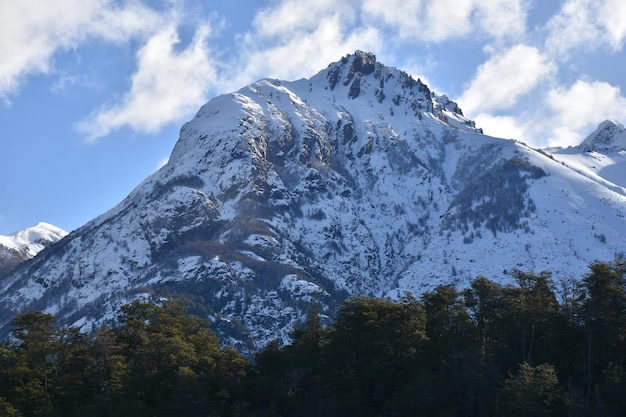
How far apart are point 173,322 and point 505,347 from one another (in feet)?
200

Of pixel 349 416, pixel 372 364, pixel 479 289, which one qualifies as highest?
pixel 479 289

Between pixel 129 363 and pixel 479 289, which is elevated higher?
pixel 479 289

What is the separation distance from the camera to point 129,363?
440 feet

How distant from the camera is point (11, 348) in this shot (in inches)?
5413

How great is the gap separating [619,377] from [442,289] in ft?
136

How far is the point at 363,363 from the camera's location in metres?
130

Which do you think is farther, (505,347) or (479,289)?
(479,289)

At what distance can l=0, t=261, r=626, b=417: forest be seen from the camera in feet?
385

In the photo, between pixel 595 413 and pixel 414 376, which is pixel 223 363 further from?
pixel 595 413

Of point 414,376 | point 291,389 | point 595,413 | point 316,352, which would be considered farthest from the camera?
point 316,352

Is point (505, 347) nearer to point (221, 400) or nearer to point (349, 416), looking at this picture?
point (349, 416)

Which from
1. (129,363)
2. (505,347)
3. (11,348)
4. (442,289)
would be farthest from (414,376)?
(11,348)

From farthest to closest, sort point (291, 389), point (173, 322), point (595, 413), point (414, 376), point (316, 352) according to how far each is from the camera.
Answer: point (173, 322) → point (316, 352) → point (291, 389) → point (414, 376) → point (595, 413)

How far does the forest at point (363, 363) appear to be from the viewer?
385 feet
